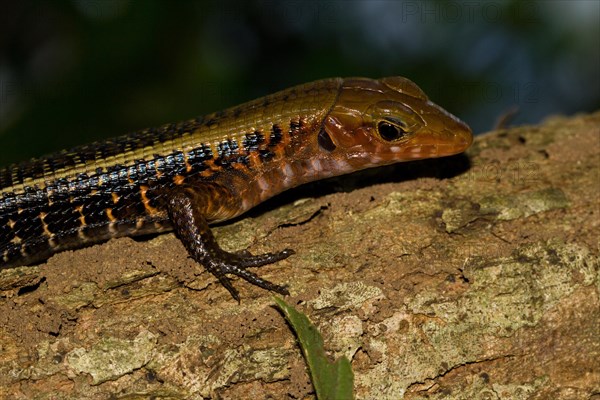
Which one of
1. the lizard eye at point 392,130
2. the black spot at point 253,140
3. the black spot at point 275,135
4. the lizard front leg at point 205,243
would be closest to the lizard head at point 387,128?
the lizard eye at point 392,130

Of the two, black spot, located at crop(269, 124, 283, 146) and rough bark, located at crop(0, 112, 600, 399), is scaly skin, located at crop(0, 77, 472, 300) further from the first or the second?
rough bark, located at crop(0, 112, 600, 399)

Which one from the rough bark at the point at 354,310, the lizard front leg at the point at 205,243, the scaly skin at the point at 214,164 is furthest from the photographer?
the scaly skin at the point at 214,164

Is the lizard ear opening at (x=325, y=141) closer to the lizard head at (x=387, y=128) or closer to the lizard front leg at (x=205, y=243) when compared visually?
the lizard head at (x=387, y=128)

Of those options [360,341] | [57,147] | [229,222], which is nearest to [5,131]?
[57,147]

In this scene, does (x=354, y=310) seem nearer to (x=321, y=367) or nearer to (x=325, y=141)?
(x=321, y=367)

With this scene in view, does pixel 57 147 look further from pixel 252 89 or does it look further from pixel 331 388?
pixel 331 388

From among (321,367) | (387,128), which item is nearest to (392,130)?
(387,128)
